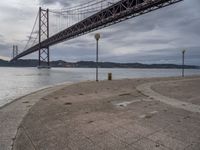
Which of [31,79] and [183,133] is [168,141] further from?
[31,79]

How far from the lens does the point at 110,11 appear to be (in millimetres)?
32062

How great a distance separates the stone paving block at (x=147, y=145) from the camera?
258 centimetres

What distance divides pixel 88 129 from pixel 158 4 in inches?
917

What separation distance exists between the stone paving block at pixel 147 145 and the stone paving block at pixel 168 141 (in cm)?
10

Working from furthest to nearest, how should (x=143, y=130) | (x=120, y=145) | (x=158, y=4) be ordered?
1. (x=158, y=4)
2. (x=143, y=130)
3. (x=120, y=145)

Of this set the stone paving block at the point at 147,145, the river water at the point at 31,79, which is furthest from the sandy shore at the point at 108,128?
the river water at the point at 31,79

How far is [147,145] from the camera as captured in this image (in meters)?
2.66

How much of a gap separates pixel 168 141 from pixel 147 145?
1.21ft

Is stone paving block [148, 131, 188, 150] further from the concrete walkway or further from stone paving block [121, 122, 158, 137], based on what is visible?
the concrete walkway

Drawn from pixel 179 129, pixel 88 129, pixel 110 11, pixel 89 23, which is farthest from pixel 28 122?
pixel 89 23

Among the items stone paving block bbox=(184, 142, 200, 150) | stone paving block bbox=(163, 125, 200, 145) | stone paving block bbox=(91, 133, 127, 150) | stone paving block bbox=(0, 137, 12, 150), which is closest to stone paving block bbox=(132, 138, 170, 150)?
stone paving block bbox=(91, 133, 127, 150)

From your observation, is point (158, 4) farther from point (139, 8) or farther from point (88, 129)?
point (88, 129)

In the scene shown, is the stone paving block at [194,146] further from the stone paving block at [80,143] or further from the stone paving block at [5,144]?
the stone paving block at [5,144]

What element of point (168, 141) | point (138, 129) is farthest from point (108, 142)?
point (168, 141)
